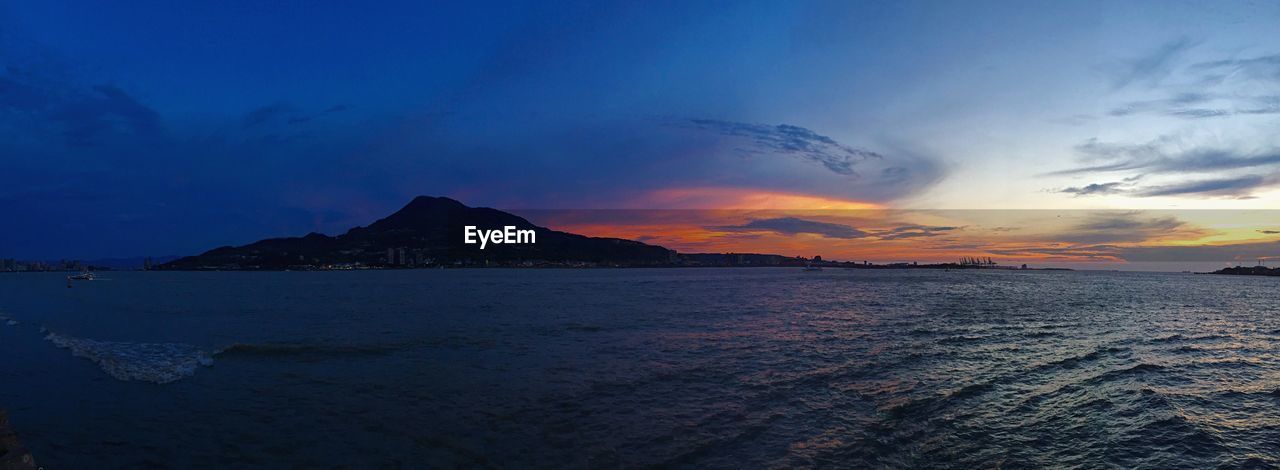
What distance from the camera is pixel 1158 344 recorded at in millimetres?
34969

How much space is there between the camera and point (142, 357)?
28281 mm

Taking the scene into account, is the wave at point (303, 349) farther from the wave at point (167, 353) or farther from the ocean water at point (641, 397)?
the ocean water at point (641, 397)

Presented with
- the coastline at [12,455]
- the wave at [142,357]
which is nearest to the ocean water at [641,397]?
the wave at [142,357]

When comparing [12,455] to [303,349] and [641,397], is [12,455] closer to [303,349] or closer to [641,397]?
[641,397]

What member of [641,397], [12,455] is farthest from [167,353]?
[641,397]

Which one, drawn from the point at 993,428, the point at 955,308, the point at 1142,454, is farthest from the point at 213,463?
the point at 955,308

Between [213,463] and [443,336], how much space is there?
930 inches

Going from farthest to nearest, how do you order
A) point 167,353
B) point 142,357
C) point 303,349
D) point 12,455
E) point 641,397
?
point 303,349 → point 167,353 → point 142,357 → point 641,397 → point 12,455

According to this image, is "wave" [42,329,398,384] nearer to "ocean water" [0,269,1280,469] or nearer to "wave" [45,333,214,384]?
"wave" [45,333,214,384]

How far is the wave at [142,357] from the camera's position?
23.8 meters

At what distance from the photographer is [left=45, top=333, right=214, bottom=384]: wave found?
2383 centimetres

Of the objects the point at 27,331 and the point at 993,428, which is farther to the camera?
the point at 27,331

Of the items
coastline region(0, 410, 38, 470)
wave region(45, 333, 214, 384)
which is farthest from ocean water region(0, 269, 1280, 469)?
coastline region(0, 410, 38, 470)

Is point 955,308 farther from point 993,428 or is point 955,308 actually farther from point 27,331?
point 27,331
